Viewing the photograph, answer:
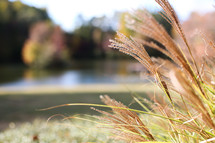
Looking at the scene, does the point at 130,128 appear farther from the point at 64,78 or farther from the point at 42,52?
the point at 42,52

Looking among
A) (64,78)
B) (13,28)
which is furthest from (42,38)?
(64,78)

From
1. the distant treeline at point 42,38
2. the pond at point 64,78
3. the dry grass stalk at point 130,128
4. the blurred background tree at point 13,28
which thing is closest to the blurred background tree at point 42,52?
the distant treeline at point 42,38

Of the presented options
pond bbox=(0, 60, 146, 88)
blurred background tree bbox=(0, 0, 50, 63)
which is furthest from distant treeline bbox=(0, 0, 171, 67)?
pond bbox=(0, 60, 146, 88)

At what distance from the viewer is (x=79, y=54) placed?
37062 millimetres

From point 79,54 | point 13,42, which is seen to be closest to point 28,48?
point 13,42

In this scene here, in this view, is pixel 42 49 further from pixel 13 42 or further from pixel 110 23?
pixel 110 23

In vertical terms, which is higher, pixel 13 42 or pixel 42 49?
pixel 13 42

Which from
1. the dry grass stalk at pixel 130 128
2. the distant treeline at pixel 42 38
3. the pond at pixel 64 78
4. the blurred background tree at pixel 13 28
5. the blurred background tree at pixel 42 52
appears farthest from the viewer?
the blurred background tree at pixel 13 28

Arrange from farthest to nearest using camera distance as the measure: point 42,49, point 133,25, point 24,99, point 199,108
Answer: point 42,49
point 24,99
point 133,25
point 199,108

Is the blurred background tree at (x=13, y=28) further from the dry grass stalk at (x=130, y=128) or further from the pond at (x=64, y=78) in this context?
the dry grass stalk at (x=130, y=128)

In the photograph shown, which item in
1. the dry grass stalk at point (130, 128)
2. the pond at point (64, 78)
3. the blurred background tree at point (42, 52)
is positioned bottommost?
the dry grass stalk at point (130, 128)

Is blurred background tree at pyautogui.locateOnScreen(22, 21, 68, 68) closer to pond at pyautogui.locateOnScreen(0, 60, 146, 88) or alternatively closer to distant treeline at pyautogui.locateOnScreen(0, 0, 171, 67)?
→ distant treeline at pyautogui.locateOnScreen(0, 0, 171, 67)

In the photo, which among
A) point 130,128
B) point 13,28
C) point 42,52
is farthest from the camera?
point 13,28

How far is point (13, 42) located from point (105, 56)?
14899 millimetres
